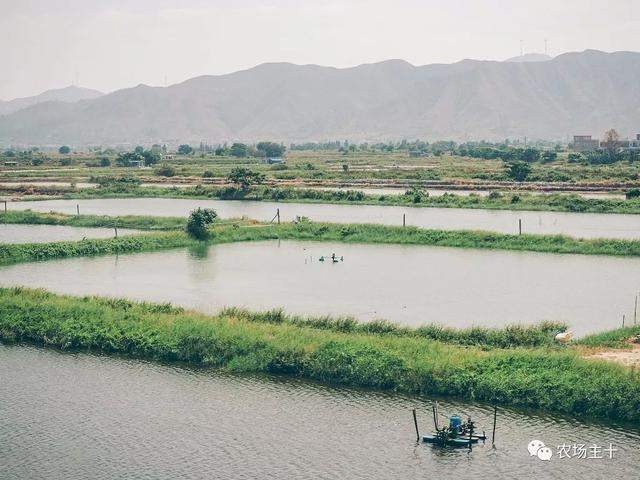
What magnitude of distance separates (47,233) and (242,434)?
99.3ft

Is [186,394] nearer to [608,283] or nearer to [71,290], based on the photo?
[71,290]

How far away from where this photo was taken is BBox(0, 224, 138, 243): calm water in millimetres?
42000

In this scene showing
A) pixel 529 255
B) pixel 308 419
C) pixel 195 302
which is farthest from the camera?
pixel 529 255

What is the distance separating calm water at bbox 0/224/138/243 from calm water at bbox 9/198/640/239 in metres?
6.65

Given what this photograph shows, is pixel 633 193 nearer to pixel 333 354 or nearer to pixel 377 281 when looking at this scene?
pixel 377 281

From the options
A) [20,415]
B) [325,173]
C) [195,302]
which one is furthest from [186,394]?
[325,173]

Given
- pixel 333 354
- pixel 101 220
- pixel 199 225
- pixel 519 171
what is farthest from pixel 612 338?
pixel 519 171

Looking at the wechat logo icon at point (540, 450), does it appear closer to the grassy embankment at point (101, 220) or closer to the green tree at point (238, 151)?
the grassy embankment at point (101, 220)

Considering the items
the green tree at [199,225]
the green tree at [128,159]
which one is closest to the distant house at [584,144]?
the green tree at [128,159]

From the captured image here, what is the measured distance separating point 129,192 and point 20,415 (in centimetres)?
5042

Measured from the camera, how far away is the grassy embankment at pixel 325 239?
1431 inches

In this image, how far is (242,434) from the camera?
Result: 17297mm

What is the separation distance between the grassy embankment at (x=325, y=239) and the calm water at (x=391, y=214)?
3.73 meters

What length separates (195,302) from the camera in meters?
27.4
